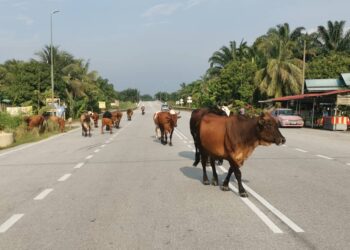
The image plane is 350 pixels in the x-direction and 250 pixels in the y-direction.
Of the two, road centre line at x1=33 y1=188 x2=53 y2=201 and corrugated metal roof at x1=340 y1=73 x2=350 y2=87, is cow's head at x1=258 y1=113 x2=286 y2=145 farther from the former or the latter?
corrugated metal roof at x1=340 y1=73 x2=350 y2=87

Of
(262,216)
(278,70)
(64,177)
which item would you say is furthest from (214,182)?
(278,70)

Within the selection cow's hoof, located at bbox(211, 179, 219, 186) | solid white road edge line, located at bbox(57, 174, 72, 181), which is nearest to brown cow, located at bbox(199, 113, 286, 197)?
cow's hoof, located at bbox(211, 179, 219, 186)

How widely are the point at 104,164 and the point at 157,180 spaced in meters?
3.33

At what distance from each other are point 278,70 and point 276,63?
0.93 m

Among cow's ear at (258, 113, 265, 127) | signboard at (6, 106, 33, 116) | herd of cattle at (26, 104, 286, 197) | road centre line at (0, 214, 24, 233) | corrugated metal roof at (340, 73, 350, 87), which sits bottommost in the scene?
road centre line at (0, 214, 24, 233)

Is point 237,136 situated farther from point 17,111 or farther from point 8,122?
point 17,111

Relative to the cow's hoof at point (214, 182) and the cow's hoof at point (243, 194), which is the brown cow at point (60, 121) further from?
the cow's hoof at point (243, 194)

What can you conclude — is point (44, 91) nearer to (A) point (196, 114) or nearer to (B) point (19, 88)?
(B) point (19, 88)

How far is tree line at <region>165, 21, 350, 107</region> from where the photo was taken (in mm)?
52250

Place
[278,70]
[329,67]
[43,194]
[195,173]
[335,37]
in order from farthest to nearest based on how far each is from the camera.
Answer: [335,37] → [329,67] → [278,70] → [195,173] → [43,194]

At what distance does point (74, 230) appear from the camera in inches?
223

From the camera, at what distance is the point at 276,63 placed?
52.0 m

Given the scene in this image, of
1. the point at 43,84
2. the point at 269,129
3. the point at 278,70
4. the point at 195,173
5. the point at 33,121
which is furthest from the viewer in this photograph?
the point at 278,70

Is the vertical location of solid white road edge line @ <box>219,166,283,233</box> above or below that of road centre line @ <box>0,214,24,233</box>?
above
